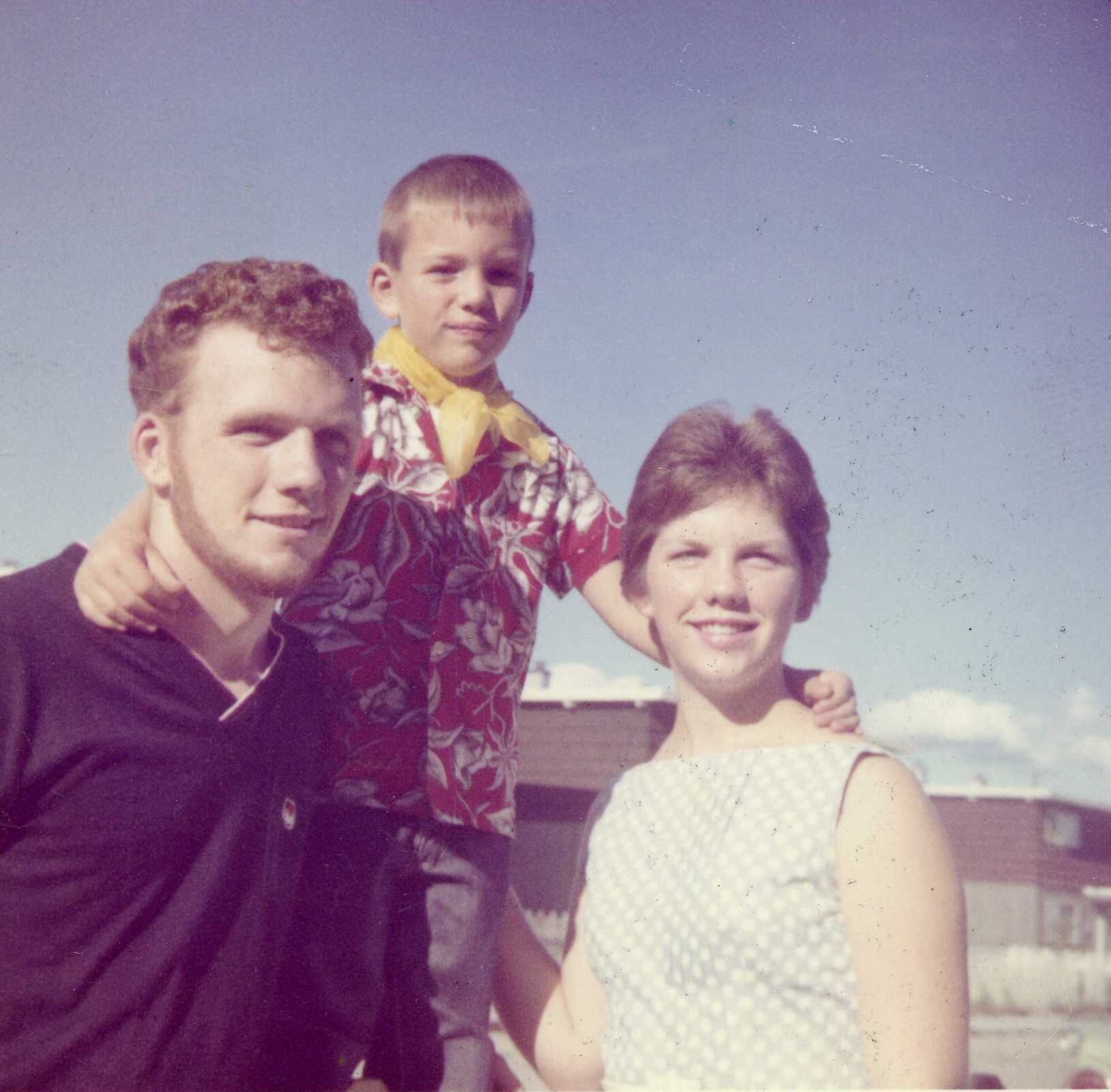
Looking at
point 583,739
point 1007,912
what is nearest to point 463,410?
point 583,739

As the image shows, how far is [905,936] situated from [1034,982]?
19.6 metres

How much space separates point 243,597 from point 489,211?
122cm

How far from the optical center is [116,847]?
1.93 metres

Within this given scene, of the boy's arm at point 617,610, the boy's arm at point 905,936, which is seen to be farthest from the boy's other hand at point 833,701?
the boy's arm at point 617,610

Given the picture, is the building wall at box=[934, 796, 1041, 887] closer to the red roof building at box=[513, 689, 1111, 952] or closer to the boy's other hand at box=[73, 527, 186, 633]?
the red roof building at box=[513, 689, 1111, 952]

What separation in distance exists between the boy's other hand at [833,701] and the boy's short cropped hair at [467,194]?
1324 millimetres

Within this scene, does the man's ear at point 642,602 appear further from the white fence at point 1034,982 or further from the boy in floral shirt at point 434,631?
the white fence at point 1034,982

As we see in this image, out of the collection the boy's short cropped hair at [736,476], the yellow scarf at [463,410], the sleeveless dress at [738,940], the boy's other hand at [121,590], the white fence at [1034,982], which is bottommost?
the white fence at [1034,982]

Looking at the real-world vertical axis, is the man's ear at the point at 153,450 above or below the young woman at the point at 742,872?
above

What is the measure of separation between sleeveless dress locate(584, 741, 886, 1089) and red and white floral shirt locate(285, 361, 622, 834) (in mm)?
473

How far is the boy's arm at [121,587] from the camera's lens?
1.99 metres

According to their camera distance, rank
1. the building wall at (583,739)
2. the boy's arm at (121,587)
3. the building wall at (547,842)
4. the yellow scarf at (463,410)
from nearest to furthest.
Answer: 1. the boy's arm at (121,587)
2. the yellow scarf at (463,410)
3. the building wall at (547,842)
4. the building wall at (583,739)

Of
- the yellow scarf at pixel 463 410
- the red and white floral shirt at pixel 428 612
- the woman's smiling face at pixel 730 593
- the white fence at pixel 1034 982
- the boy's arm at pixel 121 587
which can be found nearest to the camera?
the boy's arm at pixel 121 587

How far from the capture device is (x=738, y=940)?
7.08 ft
